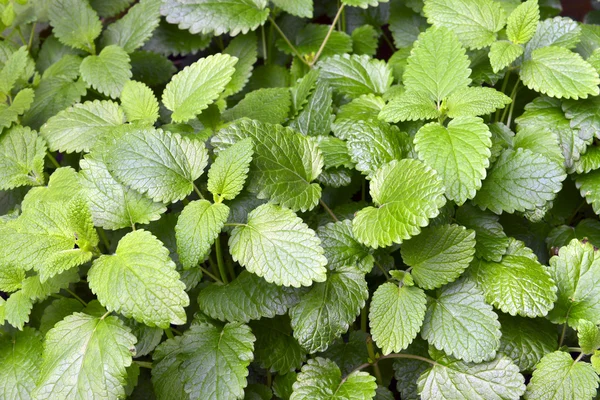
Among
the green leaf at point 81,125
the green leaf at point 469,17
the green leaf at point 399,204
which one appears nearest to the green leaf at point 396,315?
the green leaf at point 399,204

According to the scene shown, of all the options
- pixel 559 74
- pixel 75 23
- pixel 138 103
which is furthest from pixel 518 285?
pixel 75 23

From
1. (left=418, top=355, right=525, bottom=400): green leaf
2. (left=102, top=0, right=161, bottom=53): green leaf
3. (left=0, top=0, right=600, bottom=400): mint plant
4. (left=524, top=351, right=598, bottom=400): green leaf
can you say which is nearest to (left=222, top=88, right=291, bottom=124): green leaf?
(left=0, top=0, right=600, bottom=400): mint plant

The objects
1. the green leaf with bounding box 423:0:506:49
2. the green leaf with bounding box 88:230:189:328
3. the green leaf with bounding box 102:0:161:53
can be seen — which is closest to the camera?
the green leaf with bounding box 88:230:189:328

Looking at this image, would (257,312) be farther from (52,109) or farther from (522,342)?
(52,109)

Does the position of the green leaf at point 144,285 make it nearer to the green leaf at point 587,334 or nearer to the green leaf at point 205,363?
the green leaf at point 205,363

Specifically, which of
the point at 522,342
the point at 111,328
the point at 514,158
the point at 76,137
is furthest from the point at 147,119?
the point at 522,342

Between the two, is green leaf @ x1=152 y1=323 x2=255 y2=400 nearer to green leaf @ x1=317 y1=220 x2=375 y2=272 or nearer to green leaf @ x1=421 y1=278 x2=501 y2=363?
green leaf @ x1=317 y1=220 x2=375 y2=272

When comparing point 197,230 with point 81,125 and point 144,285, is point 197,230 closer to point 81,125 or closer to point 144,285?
point 144,285
